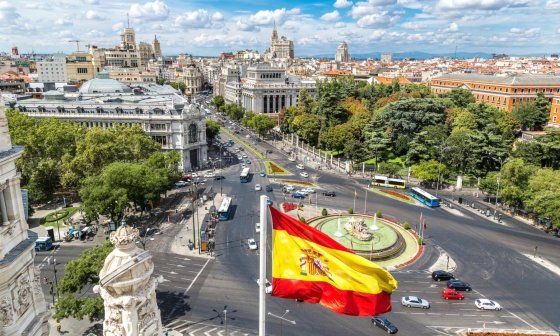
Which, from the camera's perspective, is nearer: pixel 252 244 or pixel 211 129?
pixel 252 244

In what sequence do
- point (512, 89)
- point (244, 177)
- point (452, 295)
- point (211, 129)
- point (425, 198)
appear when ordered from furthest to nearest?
point (512, 89) < point (211, 129) < point (244, 177) < point (425, 198) < point (452, 295)

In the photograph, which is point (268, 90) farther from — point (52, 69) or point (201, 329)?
point (201, 329)

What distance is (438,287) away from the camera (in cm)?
3681

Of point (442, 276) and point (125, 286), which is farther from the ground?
point (125, 286)

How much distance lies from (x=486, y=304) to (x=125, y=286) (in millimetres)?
33860

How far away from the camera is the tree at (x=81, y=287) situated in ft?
89.2

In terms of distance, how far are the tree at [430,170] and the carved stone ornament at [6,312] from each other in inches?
2462

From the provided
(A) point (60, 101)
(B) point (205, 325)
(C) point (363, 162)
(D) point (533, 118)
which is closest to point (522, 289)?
(B) point (205, 325)

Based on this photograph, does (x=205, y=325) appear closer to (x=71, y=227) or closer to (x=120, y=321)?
(x=120, y=321)

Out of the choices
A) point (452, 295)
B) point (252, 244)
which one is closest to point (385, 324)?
point (452, 295)

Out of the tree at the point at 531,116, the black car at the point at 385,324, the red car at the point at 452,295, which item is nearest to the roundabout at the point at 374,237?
the red car at the point at 452,295

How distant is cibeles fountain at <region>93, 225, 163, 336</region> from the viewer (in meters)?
8.12

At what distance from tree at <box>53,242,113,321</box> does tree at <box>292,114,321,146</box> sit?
68565 mm

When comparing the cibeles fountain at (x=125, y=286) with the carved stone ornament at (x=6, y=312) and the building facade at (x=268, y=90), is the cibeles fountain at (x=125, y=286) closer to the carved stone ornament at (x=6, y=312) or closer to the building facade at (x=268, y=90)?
the carved stone ornament at (x=6, y=312)
